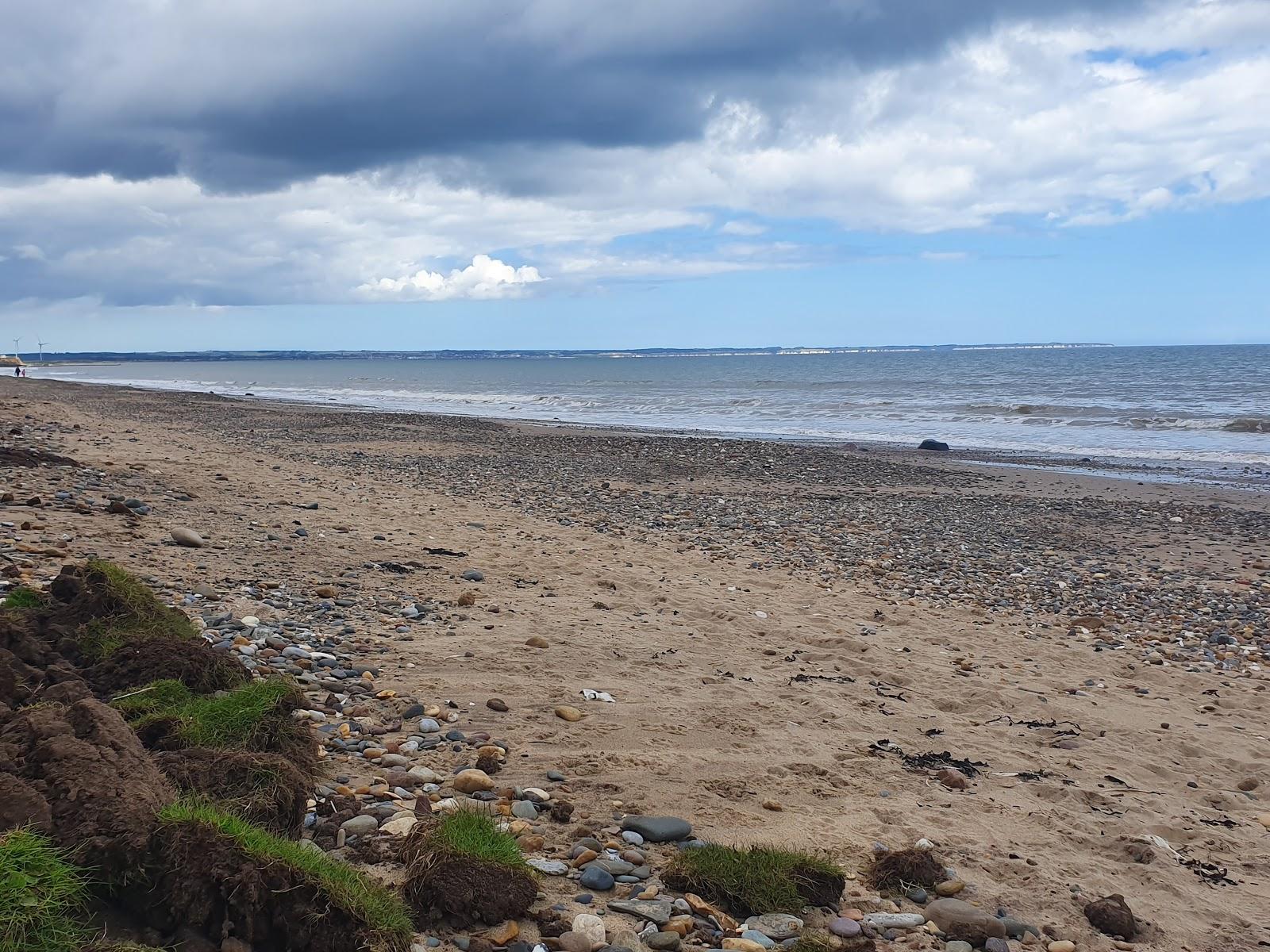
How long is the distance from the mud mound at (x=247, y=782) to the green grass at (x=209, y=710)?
224 millimetres

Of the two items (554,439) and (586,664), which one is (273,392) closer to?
(554,439)

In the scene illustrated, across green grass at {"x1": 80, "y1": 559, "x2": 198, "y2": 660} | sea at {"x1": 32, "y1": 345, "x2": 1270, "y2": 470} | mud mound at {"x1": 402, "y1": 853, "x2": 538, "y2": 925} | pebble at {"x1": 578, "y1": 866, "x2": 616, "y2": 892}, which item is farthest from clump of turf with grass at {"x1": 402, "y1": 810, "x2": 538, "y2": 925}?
sea at {"x1": 32, "y1": 345, "x2": 1270, "y2": 470}

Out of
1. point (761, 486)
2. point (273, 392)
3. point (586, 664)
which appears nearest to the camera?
point (586, 664)

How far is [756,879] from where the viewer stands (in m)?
4.04

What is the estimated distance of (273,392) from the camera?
68562 mm

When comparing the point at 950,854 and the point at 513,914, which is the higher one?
the point at 513,914

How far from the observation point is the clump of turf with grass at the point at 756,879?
396 centimetres

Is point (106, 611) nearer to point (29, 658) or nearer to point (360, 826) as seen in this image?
point (29, 658)

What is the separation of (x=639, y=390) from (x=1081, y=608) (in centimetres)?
6295

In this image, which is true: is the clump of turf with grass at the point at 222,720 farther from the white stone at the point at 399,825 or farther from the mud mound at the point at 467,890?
the mud mound at the point at 467,890

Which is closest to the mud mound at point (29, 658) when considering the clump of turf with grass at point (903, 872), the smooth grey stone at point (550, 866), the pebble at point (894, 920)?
the smooth grey stone at point (550, 866)

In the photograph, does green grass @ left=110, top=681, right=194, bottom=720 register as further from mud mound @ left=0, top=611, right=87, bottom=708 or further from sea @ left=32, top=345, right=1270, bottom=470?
sea @ left=32, top=345, right=1270, bottom=470

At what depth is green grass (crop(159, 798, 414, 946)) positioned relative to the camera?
10.3 feet

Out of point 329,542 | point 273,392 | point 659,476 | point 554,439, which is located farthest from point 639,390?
point 329,542
